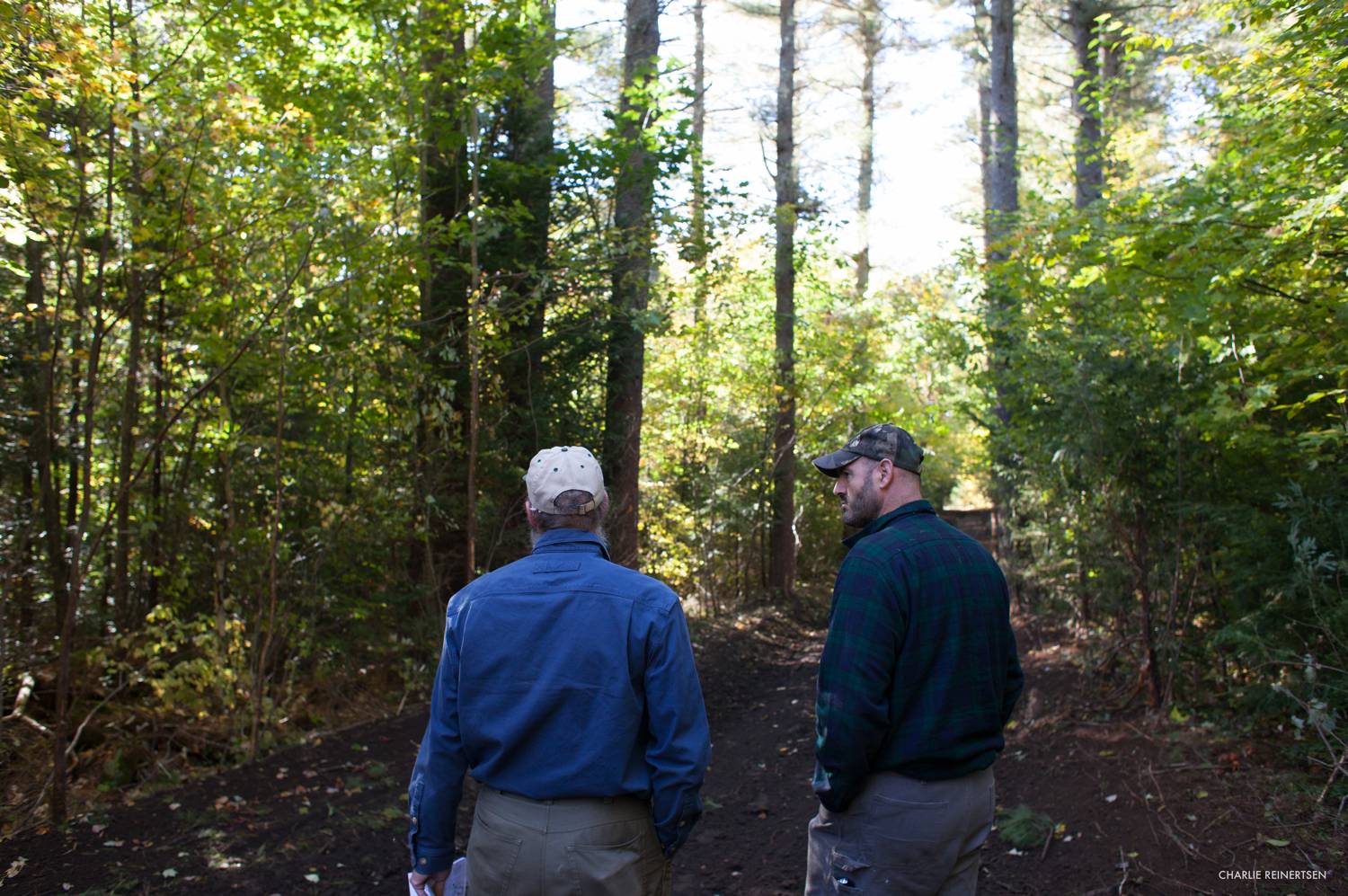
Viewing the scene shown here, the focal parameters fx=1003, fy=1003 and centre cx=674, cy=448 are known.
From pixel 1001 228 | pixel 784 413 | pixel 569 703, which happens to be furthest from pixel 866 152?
pixel 569 703

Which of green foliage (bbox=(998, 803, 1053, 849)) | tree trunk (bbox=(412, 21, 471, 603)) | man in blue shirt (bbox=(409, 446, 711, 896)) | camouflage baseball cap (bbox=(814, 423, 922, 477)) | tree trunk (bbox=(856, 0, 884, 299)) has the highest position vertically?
tree trunk (bbox=(856, 0, 884, 299))

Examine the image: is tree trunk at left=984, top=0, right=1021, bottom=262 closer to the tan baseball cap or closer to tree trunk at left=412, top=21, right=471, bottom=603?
tree trunk at left=412, top=21, right=471, bottom=603

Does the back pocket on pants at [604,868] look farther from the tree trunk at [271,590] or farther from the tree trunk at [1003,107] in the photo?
the tree trunk at [1003,107]

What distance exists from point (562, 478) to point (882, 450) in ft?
3.32

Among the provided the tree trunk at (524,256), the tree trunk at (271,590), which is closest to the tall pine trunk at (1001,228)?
the tree trunk at (524,256)

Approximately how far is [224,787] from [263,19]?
5.96 m

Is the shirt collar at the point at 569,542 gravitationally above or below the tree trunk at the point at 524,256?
below

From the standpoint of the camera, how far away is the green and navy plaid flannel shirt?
2838 millimetres

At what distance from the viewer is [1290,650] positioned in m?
5.79

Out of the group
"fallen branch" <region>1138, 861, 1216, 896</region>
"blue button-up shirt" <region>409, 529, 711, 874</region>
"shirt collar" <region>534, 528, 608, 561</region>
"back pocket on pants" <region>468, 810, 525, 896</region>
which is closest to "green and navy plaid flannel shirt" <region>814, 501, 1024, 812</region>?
"blue button-up shirt" <region>409, 529, 711, 874</region>

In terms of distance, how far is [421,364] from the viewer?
844cm

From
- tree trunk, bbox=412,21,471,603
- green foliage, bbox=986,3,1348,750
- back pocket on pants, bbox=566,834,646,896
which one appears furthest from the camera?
tree trunk, bbox=412,21,471,603

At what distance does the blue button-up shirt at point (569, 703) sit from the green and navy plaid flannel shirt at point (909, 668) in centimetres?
42

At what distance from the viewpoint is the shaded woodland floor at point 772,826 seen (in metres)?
4.87
